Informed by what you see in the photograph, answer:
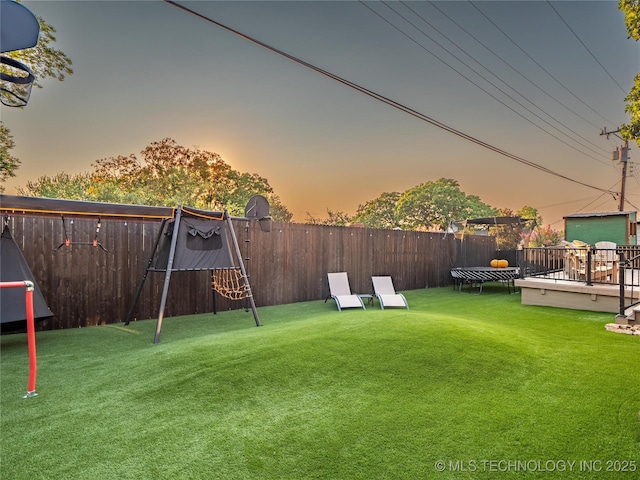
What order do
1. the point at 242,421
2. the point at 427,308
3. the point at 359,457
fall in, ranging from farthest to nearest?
1. the point at 427,308
2. the point at 242,421
3. the point at 359,457

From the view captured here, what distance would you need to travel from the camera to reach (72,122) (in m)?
12.7

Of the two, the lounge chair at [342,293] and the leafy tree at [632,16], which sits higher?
the leafy tree at [632,16]

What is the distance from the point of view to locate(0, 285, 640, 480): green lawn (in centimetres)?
217

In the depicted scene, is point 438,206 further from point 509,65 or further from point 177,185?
point 177,185

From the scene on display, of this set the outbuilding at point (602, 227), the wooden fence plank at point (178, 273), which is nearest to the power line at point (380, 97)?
the outbuilding at point (602, 227)

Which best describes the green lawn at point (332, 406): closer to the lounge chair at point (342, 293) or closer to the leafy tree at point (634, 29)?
the lounge chair at point (342, 293)

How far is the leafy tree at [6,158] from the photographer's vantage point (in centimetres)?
1217

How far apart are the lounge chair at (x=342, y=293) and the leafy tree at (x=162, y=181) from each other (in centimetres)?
1354

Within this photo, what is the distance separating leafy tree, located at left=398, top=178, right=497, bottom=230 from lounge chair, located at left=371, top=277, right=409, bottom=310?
75.3ft

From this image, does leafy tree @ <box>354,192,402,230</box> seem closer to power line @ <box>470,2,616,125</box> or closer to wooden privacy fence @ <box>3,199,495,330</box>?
power line @ <box>470,2,616,125</box>

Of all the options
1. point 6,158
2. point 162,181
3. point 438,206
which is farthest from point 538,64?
point 162,181

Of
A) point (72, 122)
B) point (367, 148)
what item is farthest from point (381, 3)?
point (72, 122)

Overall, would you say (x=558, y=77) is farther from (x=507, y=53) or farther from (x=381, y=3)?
(x=381, y=3)

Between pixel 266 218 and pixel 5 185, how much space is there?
12106 millimetres
